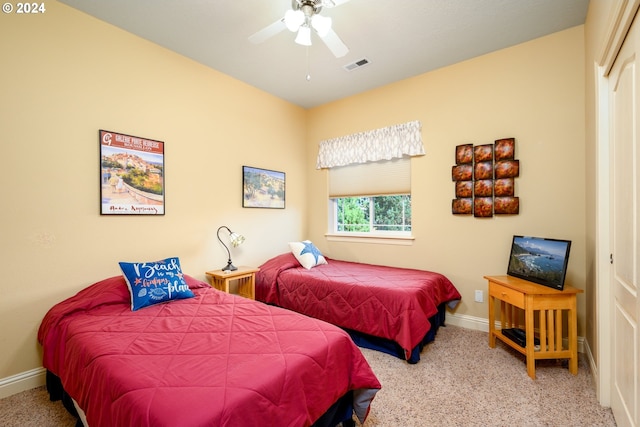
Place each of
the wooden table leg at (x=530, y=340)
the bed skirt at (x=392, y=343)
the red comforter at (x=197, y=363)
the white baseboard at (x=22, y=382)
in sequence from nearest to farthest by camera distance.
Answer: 1. the red comforter at (x=197, y=363)
2. the white baseboard at (x=22, y=382)
3. the wooden table leg at (x=530, y=340)
4. the bed skirt at (x=392, y=343)

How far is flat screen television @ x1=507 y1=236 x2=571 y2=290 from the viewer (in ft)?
7.18

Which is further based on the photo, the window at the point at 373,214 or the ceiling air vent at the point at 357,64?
the window at the point at 373,214

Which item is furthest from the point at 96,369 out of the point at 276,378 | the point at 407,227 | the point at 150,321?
the point at 407,227

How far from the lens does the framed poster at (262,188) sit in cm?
356

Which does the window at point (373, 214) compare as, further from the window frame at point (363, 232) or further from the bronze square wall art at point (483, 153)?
the bronze square wall art at point (483, 153)

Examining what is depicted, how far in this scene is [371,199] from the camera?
12.9 ft

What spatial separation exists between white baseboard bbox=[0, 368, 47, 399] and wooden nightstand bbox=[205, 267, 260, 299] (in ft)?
4.64

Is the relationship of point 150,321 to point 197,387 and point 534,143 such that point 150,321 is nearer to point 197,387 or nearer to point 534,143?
point 197,387

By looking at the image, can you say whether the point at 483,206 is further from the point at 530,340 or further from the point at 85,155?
the point at 85,155

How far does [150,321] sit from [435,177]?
120 inches

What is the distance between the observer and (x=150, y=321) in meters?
1.84

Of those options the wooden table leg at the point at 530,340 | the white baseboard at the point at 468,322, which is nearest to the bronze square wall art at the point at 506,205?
the wooden table leg at the point at 530,340

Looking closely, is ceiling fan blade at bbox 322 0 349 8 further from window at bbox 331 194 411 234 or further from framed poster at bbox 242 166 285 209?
window at bbox 331 194 411 234

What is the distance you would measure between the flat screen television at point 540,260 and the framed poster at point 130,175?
3382 millimetres
